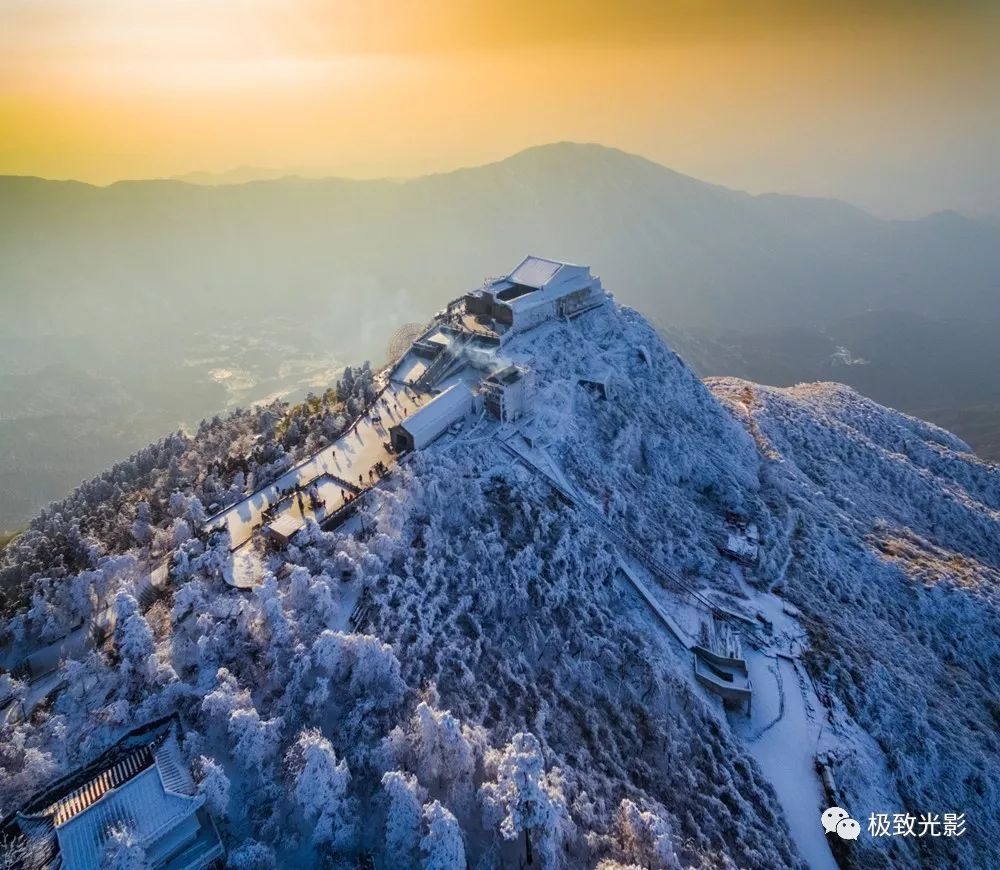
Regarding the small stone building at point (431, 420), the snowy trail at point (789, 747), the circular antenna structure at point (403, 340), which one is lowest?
the snowy trail at point (789, 747)

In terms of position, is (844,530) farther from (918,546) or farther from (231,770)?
(231,770)

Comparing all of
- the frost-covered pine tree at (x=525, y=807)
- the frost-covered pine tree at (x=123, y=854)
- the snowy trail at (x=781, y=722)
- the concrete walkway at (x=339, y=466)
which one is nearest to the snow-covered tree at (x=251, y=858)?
the frost-covered pine tree at (x=123, y=854)

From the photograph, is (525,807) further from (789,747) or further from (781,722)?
(781,722)

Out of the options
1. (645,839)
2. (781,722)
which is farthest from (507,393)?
(645,839)

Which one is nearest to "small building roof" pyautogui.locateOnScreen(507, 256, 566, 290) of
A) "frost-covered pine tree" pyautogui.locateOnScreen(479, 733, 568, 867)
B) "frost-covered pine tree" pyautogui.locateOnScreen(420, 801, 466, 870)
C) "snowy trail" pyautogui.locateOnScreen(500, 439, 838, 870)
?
"snowy trail" pyautogui.locateOnScreen(500, 439, 838, 870)

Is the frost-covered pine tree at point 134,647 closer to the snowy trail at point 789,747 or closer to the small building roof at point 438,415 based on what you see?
the small building roof at point 438,415

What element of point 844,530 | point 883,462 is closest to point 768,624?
point 844,530

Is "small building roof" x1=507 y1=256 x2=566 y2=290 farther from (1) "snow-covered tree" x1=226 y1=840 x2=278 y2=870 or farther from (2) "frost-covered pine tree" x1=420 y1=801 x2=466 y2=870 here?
(1) "snow-covered tree" x1=226 y1=840 x2=278 y2=870
